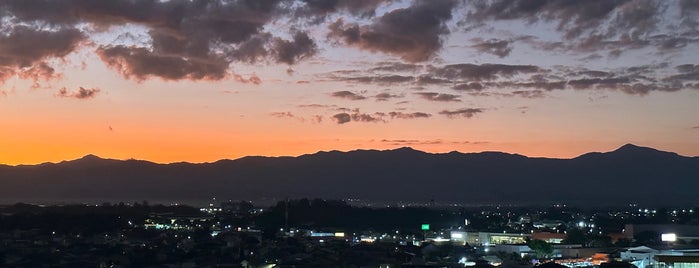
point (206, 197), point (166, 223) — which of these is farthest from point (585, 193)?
point (166, 223)

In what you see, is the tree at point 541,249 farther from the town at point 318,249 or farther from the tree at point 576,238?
the tree at point 576,238

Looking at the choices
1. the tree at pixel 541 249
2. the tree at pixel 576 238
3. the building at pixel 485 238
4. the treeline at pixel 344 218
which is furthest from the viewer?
the treeline at pixel 344 218

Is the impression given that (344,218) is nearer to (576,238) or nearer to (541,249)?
(576,238)

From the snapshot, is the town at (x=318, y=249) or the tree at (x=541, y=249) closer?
the town at (x=318, y=249)

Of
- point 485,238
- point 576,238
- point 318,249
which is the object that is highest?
point 576,238

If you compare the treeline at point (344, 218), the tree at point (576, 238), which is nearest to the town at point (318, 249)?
the tree at point (576, 238)

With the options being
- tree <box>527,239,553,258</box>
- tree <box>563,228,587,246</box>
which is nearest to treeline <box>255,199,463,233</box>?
tree <box>563,228,587,246</box>

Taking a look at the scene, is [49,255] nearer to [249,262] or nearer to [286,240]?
[249,262]

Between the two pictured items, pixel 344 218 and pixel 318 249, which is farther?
pixel 344 218

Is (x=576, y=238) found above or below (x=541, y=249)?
above

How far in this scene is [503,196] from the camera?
187 m

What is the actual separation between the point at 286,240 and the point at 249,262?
1030 cm

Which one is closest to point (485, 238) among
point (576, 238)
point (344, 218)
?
point (576, 238)

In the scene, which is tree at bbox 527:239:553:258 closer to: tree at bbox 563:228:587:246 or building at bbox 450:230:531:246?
tree at bbox 563:228:587:246
